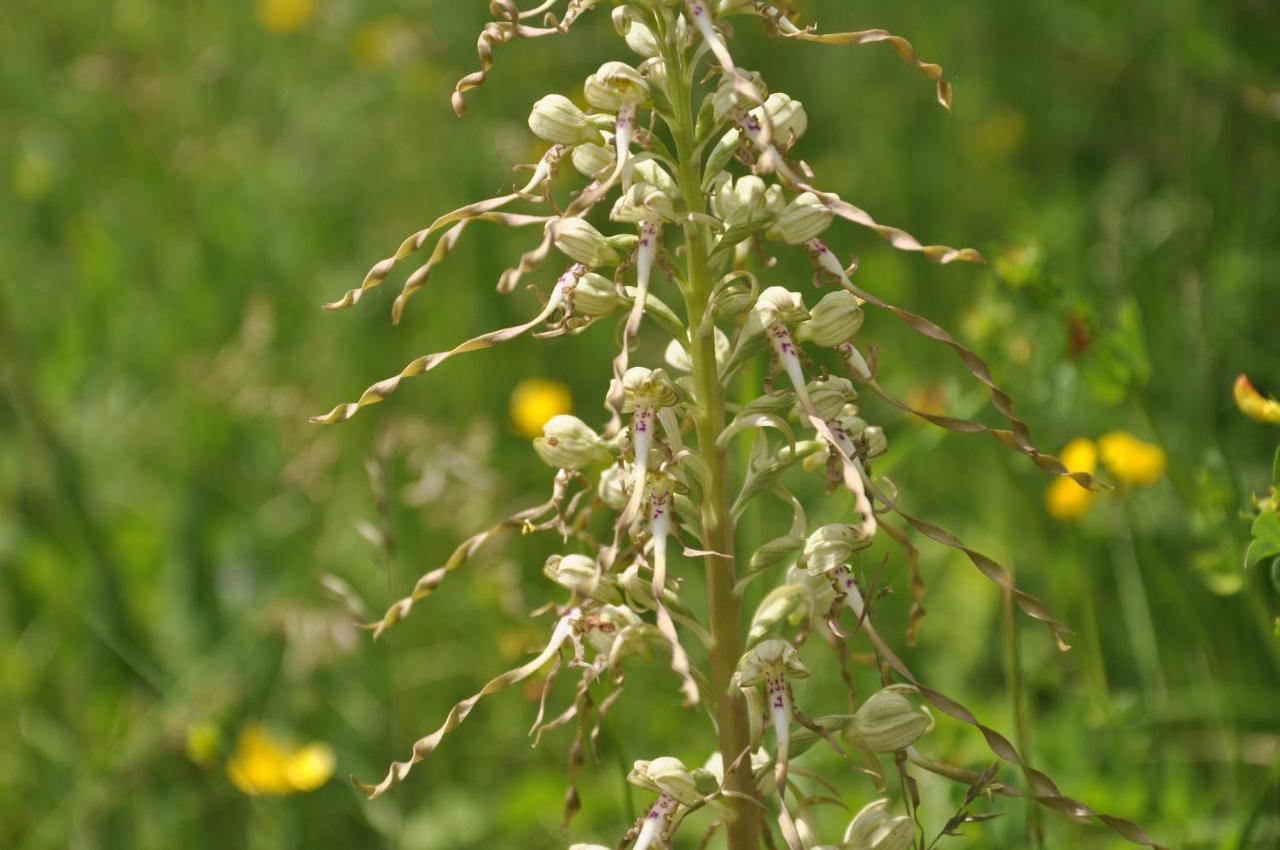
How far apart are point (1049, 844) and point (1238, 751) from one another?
0.35 m

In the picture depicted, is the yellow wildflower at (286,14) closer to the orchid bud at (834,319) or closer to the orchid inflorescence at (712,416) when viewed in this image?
the orchid inflorescence at (712,416)

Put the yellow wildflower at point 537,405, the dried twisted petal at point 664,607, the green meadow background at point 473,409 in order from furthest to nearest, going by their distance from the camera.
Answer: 1. the yellow wildflower at point 537,405
2. the green meadow background at point 473,409
3. the dried twisted petal at point 664,607

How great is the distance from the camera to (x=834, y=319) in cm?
160

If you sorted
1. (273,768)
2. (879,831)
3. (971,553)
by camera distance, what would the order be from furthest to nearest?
(273,768)
(879,831)
(971,553)

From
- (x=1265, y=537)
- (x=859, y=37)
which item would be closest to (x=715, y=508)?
Result: (x=859, y=37)

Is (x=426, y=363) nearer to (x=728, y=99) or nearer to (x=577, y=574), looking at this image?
(x=577, y=574)

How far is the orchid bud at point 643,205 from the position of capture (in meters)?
1.54

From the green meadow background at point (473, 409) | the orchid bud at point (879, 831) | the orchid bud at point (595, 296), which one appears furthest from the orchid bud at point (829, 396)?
the green meadow background at point (473, 409)

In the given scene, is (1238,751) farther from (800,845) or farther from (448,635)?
(448,635)

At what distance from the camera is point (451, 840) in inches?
116

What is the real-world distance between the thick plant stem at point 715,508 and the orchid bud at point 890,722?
141 millimetres

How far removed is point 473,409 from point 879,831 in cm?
270

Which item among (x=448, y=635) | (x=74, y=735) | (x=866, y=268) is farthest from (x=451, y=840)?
(x=866, y=268)

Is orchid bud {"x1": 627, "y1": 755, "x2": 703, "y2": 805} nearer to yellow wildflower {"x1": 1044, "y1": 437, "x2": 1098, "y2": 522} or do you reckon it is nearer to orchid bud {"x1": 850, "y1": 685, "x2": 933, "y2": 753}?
orchid bud {"x1": 850, "y1": 685, "x2": 933, "y2": 753}
